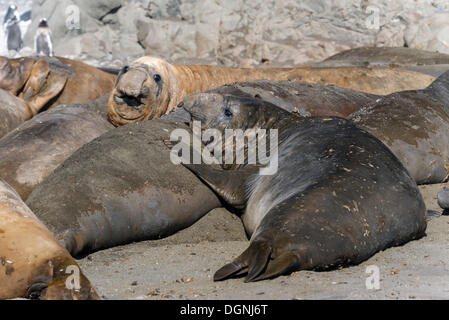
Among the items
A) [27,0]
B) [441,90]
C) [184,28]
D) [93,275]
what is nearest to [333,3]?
[184,28]

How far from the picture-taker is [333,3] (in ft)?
55.9

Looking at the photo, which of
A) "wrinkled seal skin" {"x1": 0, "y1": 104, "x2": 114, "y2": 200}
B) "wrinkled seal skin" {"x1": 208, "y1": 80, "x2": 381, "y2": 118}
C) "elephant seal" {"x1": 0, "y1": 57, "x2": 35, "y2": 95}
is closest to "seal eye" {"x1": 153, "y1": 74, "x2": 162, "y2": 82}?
"wrinkled seal skin" {"x1": 208, "y1": 80, "x2": 381, "y2": 118}

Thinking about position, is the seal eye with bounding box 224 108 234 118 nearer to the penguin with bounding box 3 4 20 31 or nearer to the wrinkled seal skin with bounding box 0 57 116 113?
the wrinkled seal skin with bounding box 0 57 116 113

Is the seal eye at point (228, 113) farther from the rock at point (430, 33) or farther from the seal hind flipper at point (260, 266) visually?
the rock at point (430, 33)

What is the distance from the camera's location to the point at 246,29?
17203 millimetres

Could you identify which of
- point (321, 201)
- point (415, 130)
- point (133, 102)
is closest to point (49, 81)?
point (133, 102)

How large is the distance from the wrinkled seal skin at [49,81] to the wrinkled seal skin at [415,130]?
3.98m

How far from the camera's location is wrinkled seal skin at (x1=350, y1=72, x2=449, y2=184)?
5.43 meters

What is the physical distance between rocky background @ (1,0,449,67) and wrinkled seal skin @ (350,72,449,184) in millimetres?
9389

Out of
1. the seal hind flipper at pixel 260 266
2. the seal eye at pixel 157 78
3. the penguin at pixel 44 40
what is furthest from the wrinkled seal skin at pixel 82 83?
the penguin at pixel 44 40

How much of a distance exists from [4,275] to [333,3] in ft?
50.3

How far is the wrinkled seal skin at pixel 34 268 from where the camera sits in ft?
8.96

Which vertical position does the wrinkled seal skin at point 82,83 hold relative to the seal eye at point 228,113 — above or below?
below
